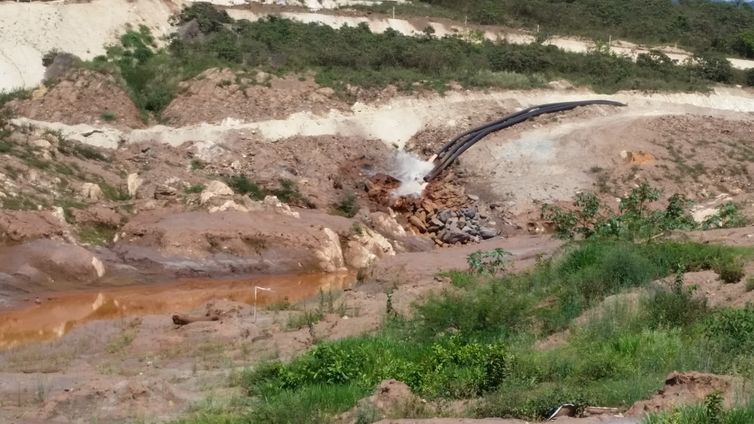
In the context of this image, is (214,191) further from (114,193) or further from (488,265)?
(488,265)

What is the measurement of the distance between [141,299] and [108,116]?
11186 millimetres

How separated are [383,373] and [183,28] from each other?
3101 centimetres

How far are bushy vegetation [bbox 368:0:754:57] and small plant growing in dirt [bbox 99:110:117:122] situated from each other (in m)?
25.8

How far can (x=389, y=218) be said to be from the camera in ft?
89.7

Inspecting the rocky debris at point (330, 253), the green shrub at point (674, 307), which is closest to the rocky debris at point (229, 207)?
the rocky debris at point (330, 253)

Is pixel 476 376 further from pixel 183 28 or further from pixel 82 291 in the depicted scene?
pixel 183 28

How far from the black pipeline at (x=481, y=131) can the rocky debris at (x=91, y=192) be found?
11.1 m

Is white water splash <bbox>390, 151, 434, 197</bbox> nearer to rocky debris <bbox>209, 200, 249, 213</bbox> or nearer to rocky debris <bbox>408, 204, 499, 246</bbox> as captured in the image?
rocky debris <bbox>408, 204, 499, 246</bbox>

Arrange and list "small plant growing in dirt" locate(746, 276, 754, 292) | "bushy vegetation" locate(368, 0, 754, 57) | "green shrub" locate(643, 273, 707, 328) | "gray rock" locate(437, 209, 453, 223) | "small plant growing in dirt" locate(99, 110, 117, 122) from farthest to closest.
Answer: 1. "bushy vegetation" locate(368, 0, 754, 57)
2. "small plant growing in dirt" locate(99, 110, 117, 122)
3. "gray rock" locate(437, 209, 453, 223)
4. "small plant growing in dirt" locate(746, 276, 754, 292)
5. "green shrub" locate(643, 273, 707, 328)

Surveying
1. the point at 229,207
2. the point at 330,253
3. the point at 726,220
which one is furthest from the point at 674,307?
the point at 229,207

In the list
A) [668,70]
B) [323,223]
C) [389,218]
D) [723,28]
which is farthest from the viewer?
[723,28]

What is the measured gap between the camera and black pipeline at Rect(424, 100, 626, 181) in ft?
104

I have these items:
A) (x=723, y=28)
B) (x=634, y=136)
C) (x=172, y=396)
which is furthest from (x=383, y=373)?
(x=723, y=28)

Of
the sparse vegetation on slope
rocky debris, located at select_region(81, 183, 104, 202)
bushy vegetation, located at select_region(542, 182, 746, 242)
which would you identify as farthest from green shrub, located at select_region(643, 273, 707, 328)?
rocky debris, located at select_region(81, 183, 104, 202)
